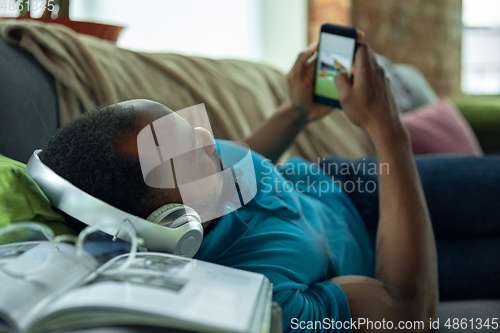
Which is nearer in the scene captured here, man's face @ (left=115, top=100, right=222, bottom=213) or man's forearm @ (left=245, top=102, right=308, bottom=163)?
man's face @ (left=115, top=100, right=222, bottom=213)

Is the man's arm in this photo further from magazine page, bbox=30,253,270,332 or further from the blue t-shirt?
magazine page, bbox=30,253,270,332

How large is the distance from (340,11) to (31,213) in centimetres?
241

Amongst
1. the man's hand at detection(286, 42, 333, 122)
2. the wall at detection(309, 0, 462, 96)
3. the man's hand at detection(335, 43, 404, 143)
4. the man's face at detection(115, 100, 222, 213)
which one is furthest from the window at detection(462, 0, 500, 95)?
the man's face at detection(115, 100, 222, 213)

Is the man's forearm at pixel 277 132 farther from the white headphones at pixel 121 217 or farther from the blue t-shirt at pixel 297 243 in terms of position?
the white headphones at pixel 121 217

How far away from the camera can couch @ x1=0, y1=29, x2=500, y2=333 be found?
70 cm

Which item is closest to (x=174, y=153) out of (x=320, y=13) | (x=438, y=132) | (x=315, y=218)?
(x=315, y=218)

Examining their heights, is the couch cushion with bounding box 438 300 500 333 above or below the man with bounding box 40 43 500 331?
below

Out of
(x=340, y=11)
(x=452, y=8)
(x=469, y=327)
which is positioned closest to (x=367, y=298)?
(x=469, y=327)

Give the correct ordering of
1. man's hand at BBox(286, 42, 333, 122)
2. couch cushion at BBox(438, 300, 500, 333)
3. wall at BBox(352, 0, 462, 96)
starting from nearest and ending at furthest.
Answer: couch cushion at BBox(438, 300, 500, 333) < man's hand at BBox(286, 42, 333, 122) < wall at BBox(352, 0, 462, 96)

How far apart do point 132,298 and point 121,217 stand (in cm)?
12

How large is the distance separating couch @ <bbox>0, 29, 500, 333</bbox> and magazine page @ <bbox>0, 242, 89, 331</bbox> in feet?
0.97

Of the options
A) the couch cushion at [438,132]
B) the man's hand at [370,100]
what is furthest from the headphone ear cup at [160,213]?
the couch cushion at [438,132]

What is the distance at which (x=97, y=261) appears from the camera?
0.41 meters

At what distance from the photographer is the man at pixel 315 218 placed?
460 mm
